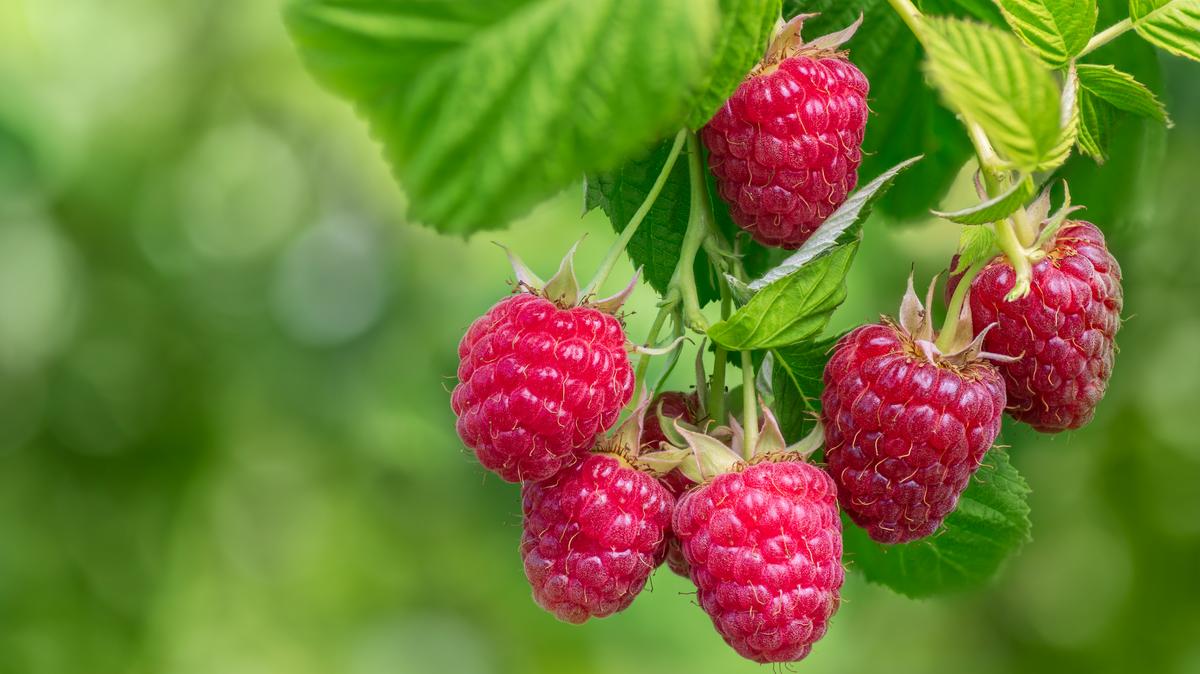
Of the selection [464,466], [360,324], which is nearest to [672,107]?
[464,466]

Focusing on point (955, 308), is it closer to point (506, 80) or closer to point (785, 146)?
point (785, 146)

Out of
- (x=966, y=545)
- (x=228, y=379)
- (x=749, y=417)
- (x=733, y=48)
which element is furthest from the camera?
(x=228, y=379)

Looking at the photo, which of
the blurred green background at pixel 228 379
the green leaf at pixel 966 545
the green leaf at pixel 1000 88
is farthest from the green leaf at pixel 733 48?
the blurred green background at pixel 228 379

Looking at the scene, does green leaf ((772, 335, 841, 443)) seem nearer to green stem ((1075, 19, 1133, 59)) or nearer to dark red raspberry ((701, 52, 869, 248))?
dark red raspberry ((701, 52, 869, 248))

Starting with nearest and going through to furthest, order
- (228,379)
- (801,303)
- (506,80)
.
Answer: (506,80), (801,303), (228,379)

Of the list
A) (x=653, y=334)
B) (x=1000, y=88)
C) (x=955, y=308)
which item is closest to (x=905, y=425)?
(x=955, y=308)

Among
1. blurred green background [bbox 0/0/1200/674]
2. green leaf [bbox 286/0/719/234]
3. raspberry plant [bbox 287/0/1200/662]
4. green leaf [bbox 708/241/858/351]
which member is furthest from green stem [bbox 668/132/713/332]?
blurred green background [bbox 0/0/1200/674]

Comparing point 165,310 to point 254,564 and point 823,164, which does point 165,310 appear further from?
point 823,164
